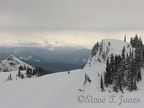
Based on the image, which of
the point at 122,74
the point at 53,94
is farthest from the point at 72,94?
the point at 122,74

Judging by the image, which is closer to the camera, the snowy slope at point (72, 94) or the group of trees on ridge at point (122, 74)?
the snowy slope at point (72, 94)

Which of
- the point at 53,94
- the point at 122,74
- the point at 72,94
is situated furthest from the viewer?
the point at 53,94

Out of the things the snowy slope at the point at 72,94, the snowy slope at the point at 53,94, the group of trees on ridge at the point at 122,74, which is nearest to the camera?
the snowy slope at the point at 72,94

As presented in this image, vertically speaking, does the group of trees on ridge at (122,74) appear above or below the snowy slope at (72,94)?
above

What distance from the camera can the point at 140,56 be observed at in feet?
303

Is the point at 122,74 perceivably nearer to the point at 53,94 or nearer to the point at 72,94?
the point at 72,94

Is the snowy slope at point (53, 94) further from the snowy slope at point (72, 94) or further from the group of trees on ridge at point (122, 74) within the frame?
the group of trees on ridge at point (122, 74)

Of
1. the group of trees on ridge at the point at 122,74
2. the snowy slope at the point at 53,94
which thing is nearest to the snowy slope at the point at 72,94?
the snowy slope at the point at 53,94

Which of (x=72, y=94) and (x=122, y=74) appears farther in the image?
(x=72, y=94)

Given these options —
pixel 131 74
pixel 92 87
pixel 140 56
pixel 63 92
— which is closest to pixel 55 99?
pixel 63 92

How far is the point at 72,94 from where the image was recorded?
288 feet

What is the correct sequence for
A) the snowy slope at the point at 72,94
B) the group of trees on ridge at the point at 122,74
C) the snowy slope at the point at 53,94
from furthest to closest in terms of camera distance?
the group of trees on ridge at the point at 122,74
the snowy slope at the point at 53,94
the snowy slope at the point at 72,94

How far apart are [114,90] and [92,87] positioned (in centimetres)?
933

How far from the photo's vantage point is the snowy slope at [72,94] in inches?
2790
